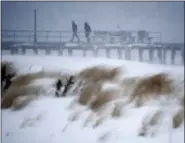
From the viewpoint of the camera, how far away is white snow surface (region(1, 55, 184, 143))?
223cm

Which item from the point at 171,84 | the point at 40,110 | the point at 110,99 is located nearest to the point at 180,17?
the point at 171,84

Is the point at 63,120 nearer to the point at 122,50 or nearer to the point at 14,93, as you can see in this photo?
the point at 14,93

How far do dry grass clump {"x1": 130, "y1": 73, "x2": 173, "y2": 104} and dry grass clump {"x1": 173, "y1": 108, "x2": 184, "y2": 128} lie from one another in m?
0.15

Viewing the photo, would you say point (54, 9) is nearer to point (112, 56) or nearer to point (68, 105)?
point (112, 56)

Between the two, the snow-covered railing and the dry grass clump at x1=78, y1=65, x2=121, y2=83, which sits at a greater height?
the snow-covered railing

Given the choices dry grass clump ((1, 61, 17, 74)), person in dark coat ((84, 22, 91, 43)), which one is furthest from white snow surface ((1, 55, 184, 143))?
person in dark coat ((84, 22, 91, 43))

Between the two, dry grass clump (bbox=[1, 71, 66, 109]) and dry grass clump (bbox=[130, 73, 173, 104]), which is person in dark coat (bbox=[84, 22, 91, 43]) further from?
dry grass clump (bbox=[130, 73, 173, 104])

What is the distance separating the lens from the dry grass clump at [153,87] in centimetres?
222

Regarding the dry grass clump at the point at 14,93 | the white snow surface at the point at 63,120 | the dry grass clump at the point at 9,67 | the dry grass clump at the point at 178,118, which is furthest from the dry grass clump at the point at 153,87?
the dry grass clump at the point at 9,67

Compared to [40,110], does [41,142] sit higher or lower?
lower

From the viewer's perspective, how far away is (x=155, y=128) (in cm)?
221

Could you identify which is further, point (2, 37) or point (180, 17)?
point (2, 37)

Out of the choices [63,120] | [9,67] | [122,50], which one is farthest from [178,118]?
[9,67]

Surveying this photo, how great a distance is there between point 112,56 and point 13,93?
2.58ft
